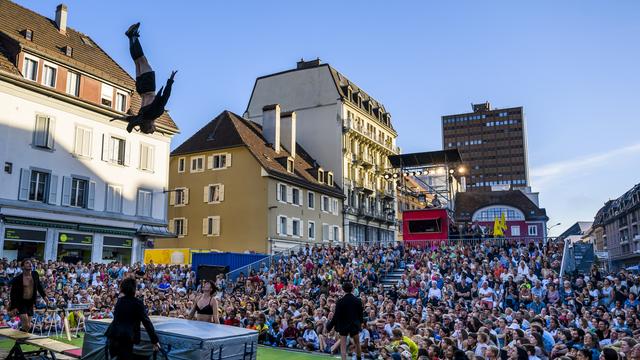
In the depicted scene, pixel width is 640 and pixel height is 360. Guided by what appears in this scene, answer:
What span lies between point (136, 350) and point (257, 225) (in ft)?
107

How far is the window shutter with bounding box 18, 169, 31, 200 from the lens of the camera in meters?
27.6

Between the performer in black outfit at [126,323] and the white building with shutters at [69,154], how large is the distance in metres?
21.9

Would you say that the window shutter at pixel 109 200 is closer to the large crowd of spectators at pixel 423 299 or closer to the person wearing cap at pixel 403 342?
the large crowd of spectators at pixel 423 299

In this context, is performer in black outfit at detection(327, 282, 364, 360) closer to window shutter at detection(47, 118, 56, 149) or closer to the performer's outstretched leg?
the performer's outstretched leg

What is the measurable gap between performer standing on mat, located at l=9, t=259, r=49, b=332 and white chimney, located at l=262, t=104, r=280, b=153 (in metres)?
35.5

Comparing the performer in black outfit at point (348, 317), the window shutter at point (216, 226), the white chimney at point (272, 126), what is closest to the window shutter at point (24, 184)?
the window shutter at point (216, 226)

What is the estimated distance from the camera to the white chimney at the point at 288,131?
4891 centimetres

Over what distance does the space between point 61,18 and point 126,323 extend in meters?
31.8

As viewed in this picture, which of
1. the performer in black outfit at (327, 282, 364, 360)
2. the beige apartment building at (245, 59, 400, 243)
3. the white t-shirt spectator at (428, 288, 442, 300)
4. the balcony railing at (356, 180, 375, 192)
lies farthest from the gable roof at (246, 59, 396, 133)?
the performer in black outfit at (327, 282, 364, 360)

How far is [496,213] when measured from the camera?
68688 millimetres

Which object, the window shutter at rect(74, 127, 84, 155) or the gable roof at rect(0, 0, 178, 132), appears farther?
the window shutter at rect(74, 127, 84, 155)

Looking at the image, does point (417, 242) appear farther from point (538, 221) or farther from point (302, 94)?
point (538, 221)

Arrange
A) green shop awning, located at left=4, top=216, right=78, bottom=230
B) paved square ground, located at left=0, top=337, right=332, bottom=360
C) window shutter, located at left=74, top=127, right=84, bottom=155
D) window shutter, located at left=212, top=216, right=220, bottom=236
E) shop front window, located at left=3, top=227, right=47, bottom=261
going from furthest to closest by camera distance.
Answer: window shutter, located at left=212, top=216, right=220, bottom=236 → window shutter, located at left=74, top=127, right=84, bottom=155 → shop front window, located at left=3, top=227, right=47, bottom=261 → green shop awning, located at left=4, top=216, right=78, bottom=230 → paved square ground, located at left=0, top=337, right=332, bottom=360

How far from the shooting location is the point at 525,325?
14.9 metres
